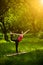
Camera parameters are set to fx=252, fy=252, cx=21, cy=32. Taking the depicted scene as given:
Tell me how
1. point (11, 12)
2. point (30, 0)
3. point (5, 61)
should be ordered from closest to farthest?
point (5, 61), point (30, 0), point (11, 12)

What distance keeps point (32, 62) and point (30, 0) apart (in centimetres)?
1118

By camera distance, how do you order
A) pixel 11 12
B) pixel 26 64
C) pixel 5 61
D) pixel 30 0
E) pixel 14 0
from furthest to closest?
pixel 11 12, pixel 14 0, pixel 30 0, pixel 5 61, pixel 26 64

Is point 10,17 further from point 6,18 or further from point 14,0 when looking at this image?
point 14,0

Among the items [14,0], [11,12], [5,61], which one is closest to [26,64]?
[5,61]

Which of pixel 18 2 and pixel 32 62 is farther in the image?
pixel 18 2

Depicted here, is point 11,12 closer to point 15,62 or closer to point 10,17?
point 10,17

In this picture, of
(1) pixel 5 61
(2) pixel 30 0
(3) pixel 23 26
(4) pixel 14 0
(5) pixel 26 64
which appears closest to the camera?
(5) pixel 26 64

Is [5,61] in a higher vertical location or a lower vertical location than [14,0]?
lower

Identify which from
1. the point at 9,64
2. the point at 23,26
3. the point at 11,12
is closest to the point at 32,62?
the point at 9,64

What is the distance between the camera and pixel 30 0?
2405cm

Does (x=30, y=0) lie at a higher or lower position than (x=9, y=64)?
higher

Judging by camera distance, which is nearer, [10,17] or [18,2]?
[18,2]

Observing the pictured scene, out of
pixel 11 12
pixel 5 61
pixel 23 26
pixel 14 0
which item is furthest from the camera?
pixel 23 26

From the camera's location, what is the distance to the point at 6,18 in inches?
1387
